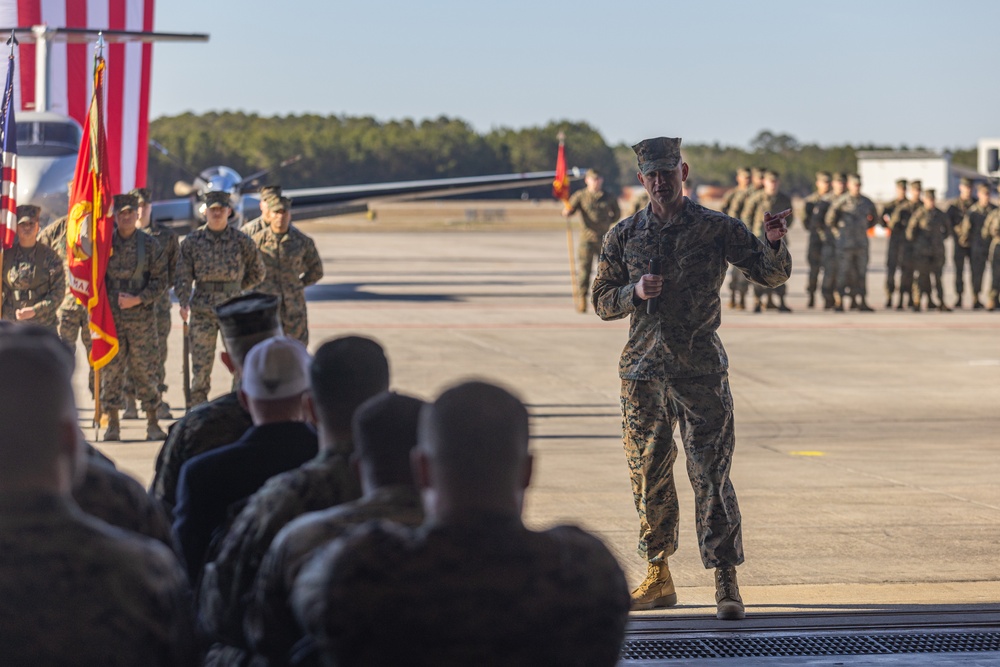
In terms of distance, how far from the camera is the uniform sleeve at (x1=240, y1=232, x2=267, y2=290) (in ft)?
34.4

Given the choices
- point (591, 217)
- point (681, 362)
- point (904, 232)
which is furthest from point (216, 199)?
point (904, 232)

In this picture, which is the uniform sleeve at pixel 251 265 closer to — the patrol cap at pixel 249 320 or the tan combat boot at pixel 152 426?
the tan combat boot at pixel 152 426

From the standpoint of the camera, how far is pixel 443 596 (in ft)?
7.98

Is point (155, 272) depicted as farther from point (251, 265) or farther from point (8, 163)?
point (8, 163)

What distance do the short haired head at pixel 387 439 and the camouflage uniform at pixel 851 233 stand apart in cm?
1877

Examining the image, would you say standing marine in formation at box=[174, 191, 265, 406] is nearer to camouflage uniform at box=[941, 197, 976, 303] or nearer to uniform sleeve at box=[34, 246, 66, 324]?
uniform sleeve at box=[34, 246, 66, 324]

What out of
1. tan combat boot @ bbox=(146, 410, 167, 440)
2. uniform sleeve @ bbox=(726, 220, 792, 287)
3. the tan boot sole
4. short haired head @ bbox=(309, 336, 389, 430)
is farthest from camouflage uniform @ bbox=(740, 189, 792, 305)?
short haired head @ bbox=(309, 336, 389, 430)

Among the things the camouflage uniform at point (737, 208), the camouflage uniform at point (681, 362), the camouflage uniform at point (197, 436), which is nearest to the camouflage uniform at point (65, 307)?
the camouflage uniform at point (681, 362)

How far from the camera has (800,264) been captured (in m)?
35.5

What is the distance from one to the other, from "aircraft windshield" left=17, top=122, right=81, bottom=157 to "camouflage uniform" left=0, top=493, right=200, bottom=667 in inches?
641

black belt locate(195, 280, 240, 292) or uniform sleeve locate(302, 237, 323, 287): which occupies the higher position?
uniform sleeve locate(302, 237, 323, 287)

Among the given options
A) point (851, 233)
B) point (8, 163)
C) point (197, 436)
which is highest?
point (8, 163)

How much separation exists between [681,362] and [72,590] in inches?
153

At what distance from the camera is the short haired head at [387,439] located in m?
2.80
